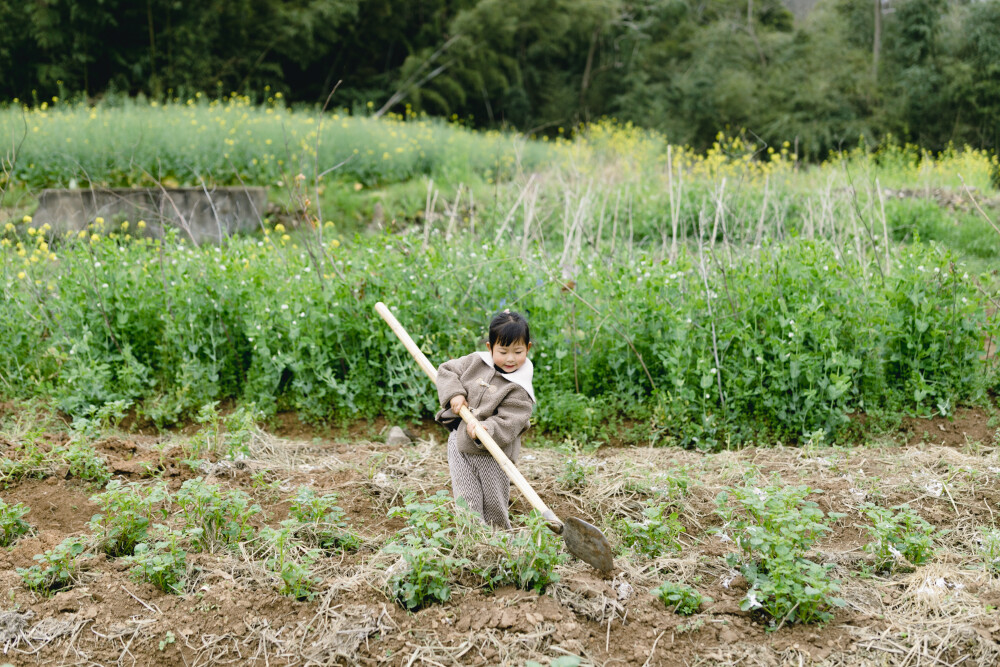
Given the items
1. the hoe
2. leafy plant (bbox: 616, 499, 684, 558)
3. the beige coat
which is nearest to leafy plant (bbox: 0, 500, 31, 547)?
the beige coat

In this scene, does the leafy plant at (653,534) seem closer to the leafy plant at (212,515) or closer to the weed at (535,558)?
the weed at (535,558)

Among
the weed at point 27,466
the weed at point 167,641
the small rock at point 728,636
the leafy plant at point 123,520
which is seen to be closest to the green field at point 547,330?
the weed at point 27,466

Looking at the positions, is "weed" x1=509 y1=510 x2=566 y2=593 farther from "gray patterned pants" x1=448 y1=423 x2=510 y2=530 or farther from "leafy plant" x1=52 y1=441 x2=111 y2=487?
"leafy plant" x1=52 y1=441 x2=111 y2=487

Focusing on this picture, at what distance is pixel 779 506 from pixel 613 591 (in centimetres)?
62

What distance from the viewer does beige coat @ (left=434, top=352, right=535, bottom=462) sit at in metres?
2.90

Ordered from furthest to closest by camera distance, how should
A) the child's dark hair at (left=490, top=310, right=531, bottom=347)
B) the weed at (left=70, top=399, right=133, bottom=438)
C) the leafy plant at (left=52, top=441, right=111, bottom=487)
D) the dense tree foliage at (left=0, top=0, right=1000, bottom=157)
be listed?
1. the dense tree foliage at (left=0, top=0, right=1000, bottom=157)
2. the weed at (left=70, top=399, right=133, bottom=438)
3. the leafy plant at (left=52, top=441, right=111, bottom=487)
4. the child's dark hair at (left=490, top=310, right=531, bottom=347)

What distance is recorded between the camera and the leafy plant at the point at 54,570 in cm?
250

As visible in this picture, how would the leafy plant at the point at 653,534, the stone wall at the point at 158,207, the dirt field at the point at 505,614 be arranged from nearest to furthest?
the dirt field at the point at 505,614 < the leafy plant at the point at 653,534 < the stone wall at the point at 158,207

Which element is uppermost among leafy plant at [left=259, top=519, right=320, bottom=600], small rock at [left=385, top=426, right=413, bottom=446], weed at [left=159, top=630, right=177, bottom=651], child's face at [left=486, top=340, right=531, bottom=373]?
child's face at [left=486, top=340, right=531, bottom=373]

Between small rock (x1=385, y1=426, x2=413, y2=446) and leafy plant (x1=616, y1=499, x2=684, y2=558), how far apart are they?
5.96ft

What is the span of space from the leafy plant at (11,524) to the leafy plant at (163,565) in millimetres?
618

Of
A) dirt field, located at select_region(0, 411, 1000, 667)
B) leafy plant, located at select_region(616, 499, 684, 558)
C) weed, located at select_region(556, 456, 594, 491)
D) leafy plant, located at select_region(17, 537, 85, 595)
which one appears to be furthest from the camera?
weed, located at select_region(556, 456, 594, 491)

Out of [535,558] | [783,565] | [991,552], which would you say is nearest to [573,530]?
[535,558]

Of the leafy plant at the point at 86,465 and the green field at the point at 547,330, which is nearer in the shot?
the leafy plant at the point at 86,465
